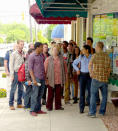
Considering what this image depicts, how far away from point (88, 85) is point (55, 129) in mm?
1755

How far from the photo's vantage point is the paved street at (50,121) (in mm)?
6438

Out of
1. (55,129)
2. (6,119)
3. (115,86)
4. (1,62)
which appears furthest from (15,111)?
(1,62)

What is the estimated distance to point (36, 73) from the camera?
7.30m

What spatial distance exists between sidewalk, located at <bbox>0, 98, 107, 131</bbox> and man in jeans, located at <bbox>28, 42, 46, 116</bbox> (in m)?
0.36

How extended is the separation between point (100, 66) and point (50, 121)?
173 centimetres

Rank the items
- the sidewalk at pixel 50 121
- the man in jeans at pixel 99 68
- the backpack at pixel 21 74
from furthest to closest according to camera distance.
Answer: the backpack at pixel 21 74
the man in jeans at pixel 99 68
the sidewalk at pixel 50 121

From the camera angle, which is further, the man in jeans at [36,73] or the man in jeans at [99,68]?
the man in jeans at [36,73]

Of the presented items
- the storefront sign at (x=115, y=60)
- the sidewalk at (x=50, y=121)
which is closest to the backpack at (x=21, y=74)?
the sidewalk at (x=50, y=121)

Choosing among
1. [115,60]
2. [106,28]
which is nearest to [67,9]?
[106,28]

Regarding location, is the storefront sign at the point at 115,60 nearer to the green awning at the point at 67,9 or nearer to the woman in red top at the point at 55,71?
the woman in red top at the point at 55,71

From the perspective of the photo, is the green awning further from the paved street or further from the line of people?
the paved street

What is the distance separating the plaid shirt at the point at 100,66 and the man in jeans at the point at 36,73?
48.8 inches

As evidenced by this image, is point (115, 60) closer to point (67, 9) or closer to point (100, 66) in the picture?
point (100, 66)

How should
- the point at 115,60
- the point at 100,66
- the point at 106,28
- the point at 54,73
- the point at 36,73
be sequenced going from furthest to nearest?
the point at 106,28 < the point at 115,60 < the point at 54,73 < the point at 36,73 < the point at 100,66
